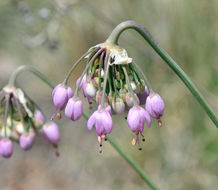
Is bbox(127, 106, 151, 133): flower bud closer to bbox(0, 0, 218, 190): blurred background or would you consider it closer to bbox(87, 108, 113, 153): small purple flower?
bbox(87, 108, 113, 153): small purple flower

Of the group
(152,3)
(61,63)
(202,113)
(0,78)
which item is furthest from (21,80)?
(202,113)

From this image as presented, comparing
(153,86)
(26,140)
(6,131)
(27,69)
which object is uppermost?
(27,69)

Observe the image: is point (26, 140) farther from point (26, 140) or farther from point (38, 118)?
point (38, 118)

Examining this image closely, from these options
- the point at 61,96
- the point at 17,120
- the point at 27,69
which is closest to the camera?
the point at 61,96

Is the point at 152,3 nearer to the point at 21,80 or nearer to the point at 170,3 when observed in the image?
the point at 170,3

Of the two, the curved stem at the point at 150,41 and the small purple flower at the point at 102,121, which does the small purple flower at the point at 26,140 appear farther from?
the curved stem at the point at 150,41

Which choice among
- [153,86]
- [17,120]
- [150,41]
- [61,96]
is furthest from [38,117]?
[153,86]

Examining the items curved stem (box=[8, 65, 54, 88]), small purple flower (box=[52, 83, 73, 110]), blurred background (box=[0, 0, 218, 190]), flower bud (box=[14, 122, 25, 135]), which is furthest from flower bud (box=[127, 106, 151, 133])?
blurred background (box=[0, 0, 218, 190])
